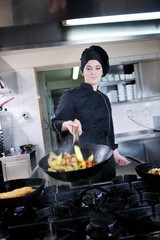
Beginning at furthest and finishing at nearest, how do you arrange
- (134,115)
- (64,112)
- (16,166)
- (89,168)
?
(134,115) → (16,166) → (64,112) → (89,168)

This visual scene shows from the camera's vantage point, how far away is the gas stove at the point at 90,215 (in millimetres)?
624

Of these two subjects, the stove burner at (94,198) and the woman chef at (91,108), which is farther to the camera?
the woman chef at (91,108)

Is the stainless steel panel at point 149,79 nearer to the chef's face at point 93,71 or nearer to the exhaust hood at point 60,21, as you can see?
the chef's face at point 93,71

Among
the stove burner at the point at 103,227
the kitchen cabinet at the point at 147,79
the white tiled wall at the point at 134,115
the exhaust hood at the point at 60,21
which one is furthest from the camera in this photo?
the white tiled wall at the point at 134,115

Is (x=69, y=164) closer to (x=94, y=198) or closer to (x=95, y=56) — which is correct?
(x=94, y=198)

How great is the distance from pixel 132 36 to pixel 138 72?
7.81ft

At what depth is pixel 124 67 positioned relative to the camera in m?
3.55

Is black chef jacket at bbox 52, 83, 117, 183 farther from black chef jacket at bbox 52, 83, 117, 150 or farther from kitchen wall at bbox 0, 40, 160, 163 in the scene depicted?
kitchen wall at bbox 0, 40, 160, 163

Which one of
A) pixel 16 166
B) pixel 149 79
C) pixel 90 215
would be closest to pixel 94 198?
pixel 90 215

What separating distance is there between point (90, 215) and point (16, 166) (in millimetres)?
2127

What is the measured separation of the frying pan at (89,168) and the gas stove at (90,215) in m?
0.10

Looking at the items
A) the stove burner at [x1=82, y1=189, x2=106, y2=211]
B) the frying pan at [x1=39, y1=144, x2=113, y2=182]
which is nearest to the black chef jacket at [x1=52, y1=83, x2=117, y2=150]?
the frying pan at [x1=39, y1=144, x2=113, y2=182]

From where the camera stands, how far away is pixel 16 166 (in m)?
2.67

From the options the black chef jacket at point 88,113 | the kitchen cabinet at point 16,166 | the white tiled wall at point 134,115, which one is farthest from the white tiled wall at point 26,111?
→ the black chef jacket at point 88,113
